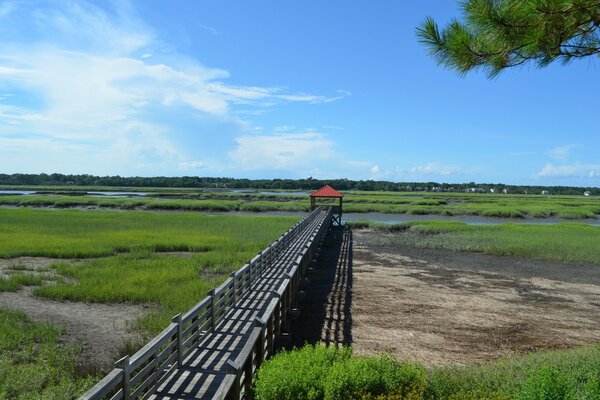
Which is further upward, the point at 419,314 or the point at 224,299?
the point at 224,299

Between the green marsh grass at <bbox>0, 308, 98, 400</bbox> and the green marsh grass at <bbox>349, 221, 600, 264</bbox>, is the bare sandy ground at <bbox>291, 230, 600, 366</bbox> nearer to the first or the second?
the green marsh grass at <bbox>349, 221, 600, 264</bbox>

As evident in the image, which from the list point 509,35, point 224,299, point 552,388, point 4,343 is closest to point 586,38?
point 509,35

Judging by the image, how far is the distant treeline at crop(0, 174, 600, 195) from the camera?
14888 cm

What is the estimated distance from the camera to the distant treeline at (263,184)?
14888 cm

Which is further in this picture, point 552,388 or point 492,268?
point 492,268

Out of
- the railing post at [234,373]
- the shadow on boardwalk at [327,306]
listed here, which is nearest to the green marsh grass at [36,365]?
the railing post at [234,373]

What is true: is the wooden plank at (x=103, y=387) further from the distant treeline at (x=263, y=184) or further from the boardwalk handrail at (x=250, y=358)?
the distant treeline at (x=263, y=184)

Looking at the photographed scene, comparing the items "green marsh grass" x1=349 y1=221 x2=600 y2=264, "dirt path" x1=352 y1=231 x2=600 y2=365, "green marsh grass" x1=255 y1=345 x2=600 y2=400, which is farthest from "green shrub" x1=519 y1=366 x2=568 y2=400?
"green marsh grass" x1=349 y1=221 x2=600 y2=264

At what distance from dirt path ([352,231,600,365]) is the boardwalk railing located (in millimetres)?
2870

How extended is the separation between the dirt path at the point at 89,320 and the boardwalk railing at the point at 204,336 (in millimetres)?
1752

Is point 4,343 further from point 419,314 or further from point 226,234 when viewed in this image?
point 226,234

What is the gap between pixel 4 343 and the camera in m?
9.78

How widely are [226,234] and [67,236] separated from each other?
30.8ft

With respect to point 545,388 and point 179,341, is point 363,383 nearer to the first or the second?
point 545,388
